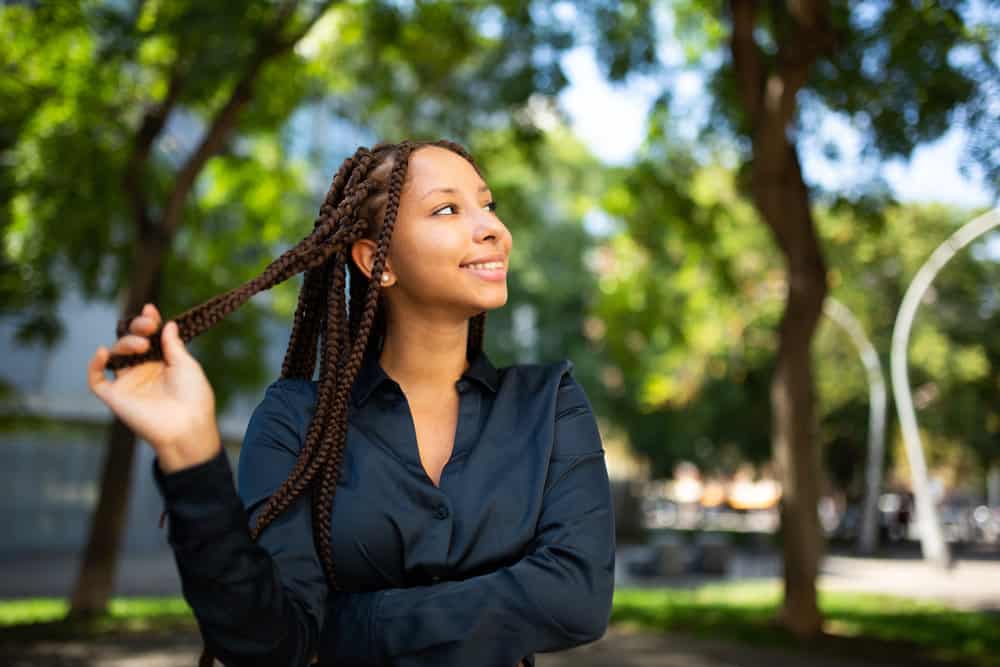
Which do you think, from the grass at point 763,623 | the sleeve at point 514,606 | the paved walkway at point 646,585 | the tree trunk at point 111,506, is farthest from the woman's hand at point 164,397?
the tree trunk at point 111,506

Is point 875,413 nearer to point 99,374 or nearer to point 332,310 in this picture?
point 332,310

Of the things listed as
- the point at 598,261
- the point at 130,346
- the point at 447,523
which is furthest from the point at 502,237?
the point at 598,261

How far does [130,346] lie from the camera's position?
147 centimetres

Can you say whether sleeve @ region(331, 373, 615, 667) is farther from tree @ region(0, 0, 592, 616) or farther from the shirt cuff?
tree @ region(0, 0, 592, 616)

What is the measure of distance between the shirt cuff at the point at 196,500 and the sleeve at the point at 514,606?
45cm

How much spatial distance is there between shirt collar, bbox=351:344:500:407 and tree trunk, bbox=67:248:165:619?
10.5 metres

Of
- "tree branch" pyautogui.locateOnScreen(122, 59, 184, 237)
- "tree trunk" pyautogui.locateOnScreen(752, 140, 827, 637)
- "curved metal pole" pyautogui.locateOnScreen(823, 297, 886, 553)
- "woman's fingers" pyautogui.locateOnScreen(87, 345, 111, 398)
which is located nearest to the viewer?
"woman's fingers" pyautogui.locateOnScreen(87, 345, 111, 398)

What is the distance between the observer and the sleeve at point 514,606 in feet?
6.01

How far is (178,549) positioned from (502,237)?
0.89 metres

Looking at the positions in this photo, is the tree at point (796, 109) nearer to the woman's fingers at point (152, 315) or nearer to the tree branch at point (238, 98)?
the tree branch at point (238, 98)

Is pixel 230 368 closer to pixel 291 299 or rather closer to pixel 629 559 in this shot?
pixel 291 299

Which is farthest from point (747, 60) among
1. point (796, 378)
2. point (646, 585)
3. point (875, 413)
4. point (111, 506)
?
point (875, 413)

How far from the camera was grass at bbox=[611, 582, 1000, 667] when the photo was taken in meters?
10.7

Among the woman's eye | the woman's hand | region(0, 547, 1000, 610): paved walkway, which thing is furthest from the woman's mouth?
region(0, 547, 1000, 610): paved walkway
